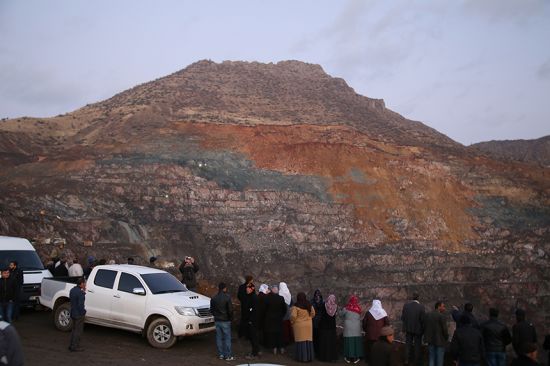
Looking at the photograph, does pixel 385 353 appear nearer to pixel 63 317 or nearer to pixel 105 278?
pixel 105 278

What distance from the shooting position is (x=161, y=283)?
40.0 ft

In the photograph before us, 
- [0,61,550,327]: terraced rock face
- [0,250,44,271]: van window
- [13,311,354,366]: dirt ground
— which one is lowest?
[13,311,354,366]: dirt ground

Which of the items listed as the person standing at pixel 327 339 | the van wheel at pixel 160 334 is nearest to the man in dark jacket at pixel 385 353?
the person standing at pixel 327 339

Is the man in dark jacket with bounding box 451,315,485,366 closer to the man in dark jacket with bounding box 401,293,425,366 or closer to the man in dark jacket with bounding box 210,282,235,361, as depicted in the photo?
the man in dark jacket with bounding box 401,293,425,366

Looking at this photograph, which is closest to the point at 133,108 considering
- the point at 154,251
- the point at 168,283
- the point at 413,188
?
the point at 154,251

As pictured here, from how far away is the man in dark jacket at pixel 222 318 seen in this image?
35.8 ft

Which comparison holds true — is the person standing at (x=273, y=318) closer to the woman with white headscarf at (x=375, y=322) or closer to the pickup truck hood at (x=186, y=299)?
the pickup truck hood at (x=186, y=299)

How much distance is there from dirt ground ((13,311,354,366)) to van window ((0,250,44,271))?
181cm

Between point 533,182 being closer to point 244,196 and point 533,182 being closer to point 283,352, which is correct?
point 244,196

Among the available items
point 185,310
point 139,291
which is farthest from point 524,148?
point 139,291

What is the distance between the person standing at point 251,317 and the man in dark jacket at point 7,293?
5275 millimetres

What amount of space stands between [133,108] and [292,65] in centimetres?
2907

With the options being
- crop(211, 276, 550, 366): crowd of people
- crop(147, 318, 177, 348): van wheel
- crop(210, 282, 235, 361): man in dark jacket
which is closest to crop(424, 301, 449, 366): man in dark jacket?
crop(211, 276, 550, 366): crowd of people

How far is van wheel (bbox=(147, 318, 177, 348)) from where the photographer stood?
11.5 m
